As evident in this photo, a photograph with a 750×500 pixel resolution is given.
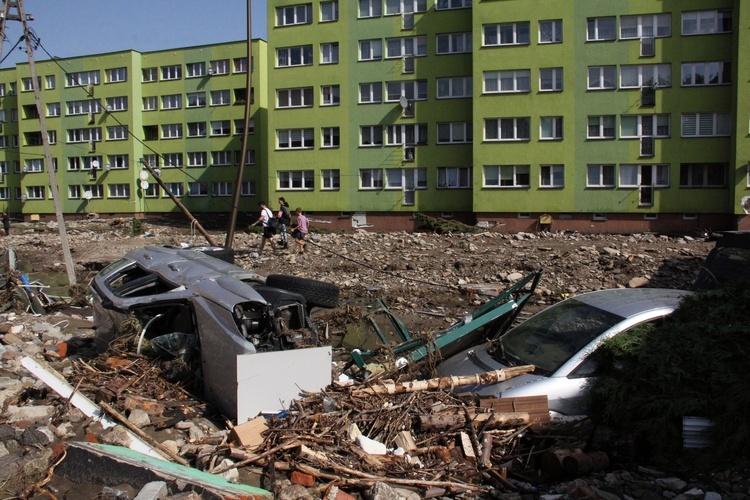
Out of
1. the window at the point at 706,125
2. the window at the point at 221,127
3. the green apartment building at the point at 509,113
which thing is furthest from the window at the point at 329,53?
the window at the point at 706,125

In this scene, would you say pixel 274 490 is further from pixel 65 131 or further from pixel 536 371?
pixel 65 131

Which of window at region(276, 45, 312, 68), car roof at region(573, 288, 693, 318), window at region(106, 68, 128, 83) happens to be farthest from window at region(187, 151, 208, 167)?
car roof at region(573, 288, 693, 318)

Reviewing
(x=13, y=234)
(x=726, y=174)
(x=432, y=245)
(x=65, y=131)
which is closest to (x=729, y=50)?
(x=726, y=174)

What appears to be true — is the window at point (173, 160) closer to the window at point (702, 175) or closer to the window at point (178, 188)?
the window at point (178, 188)

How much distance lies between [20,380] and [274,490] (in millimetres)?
4634

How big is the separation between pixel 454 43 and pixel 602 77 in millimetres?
8868

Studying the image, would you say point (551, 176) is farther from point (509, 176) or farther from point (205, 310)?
point (205, 310)

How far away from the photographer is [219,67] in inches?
2013

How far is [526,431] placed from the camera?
5312 millimetres

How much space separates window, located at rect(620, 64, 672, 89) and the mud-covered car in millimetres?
30831

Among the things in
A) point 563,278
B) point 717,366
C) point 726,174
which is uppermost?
point 726,174

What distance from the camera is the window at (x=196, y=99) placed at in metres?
51.8

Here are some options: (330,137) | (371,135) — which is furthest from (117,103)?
(371,135)

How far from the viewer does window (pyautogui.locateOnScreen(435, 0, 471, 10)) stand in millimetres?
37906
